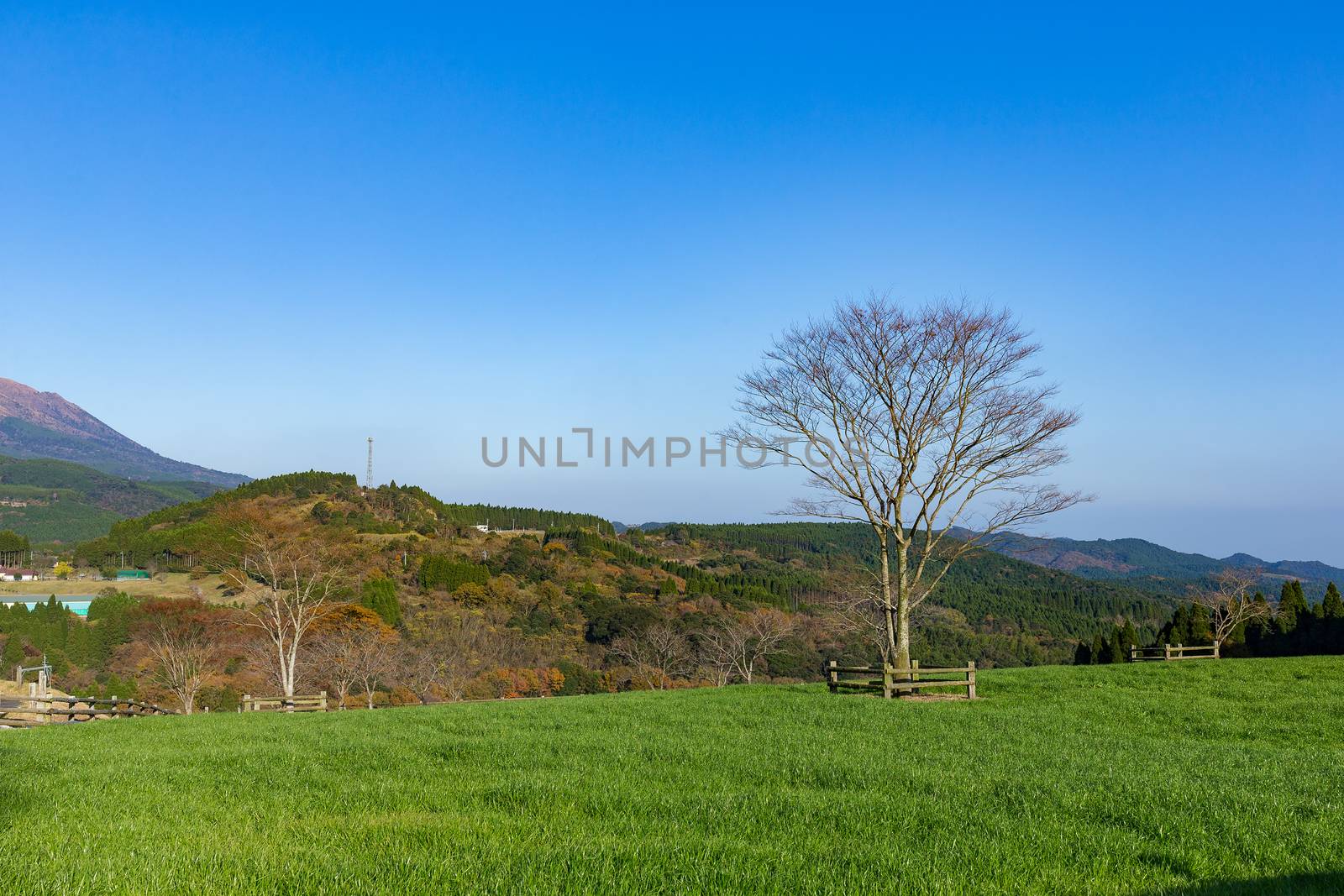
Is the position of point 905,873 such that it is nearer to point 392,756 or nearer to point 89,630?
point 392,756

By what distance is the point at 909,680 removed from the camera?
26.9 meters

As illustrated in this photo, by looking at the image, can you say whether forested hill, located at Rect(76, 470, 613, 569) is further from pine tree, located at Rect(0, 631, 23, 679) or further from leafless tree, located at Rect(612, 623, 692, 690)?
leafless tree, located at Rect(612, 623, 692, 690)

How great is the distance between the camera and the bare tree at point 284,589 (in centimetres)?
4944

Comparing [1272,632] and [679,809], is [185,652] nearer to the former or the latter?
[679,809]

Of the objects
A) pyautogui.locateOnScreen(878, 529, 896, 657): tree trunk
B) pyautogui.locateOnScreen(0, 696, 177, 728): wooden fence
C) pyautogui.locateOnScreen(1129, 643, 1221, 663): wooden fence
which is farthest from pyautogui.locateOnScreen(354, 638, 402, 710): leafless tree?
pyautogui.locateOnScreen(1129, 643, 1221, 663): wooden fence

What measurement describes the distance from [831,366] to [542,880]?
2596 centimetres

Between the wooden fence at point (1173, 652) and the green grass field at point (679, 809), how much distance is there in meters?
29.1

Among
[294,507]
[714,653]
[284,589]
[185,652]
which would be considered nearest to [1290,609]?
[714,653]

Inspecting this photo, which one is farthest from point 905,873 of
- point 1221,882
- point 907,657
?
point 907,657

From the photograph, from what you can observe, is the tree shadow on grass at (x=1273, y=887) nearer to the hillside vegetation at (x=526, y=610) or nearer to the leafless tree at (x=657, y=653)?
the hillside vegetation at (x=526, y=610)

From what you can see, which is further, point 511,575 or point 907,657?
point 511,575

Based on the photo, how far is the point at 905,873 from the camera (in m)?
6.35

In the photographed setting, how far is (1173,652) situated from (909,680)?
90.8 feet

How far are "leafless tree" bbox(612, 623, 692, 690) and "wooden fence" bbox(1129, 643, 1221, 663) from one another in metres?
44.7
